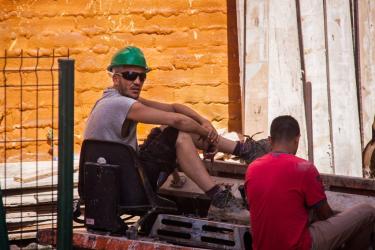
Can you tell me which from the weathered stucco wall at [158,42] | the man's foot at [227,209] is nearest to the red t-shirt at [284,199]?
the man's foot at [227,209]

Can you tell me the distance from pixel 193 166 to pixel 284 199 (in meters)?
1.00

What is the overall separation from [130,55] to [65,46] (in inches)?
116

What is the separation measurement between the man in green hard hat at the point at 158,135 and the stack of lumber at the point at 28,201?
196cm

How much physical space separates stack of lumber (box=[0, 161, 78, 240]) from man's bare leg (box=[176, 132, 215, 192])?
2318 millimetres

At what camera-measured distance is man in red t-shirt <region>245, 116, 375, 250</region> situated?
6008 mm

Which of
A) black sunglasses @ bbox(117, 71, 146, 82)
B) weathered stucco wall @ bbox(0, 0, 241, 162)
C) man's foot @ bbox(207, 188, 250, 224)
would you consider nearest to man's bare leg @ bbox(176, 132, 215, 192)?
man's foot @ bbox(207, 188, 250, 224)

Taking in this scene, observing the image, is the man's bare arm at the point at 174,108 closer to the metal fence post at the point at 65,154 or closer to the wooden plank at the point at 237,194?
the wooden plank at the point at 237,194

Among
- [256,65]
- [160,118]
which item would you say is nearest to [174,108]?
[160,118]

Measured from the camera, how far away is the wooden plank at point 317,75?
985 cm

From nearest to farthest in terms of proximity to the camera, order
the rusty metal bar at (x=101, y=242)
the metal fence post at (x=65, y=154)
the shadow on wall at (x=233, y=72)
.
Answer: the metal fence post at (x=65, y=154) → the rusty metal bar at (x=101, y=242) → the shadow on wall at (x=233, y=72)

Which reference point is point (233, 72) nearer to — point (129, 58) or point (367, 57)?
point (367, 57)

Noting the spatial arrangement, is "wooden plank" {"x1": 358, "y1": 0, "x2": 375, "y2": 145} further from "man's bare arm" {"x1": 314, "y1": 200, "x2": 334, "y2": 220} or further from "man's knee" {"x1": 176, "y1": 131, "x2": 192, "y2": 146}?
"man's bare arm" {"x1": 314, "y1": 200, "x2": 334, "y2": 220}

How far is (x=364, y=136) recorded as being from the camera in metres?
9.95

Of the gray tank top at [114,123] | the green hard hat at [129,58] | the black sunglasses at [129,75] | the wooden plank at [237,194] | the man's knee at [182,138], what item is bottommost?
the wooden plank at [237,194]
